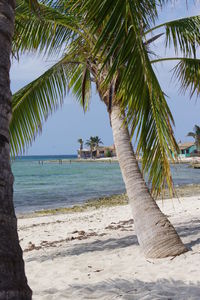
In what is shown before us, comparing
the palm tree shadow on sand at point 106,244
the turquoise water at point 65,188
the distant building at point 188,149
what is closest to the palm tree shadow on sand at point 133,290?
the turquoise water at point 65,188

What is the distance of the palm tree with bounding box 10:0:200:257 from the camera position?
3.29 meters

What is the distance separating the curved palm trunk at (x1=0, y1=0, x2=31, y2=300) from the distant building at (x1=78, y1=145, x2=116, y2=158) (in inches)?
3989

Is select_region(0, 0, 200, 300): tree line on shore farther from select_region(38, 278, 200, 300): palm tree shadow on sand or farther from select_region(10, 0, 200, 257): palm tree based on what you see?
select_region(38, 278, 200, 300): palm tree shadow on sand

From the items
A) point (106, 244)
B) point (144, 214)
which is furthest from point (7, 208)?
point (106, 244)

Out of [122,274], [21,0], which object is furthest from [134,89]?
[21,0]

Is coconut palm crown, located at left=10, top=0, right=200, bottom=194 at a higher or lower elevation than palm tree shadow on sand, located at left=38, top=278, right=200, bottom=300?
higher

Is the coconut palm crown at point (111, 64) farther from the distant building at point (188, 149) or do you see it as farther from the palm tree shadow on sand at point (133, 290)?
the distant building at point (188, 149)

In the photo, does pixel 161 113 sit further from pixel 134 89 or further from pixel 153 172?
pixel 153 172

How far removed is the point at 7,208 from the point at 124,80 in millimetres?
2209

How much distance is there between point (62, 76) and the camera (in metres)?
6.30

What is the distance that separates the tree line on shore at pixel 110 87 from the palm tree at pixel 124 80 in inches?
0.4

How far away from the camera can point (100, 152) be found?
112875 millimetres

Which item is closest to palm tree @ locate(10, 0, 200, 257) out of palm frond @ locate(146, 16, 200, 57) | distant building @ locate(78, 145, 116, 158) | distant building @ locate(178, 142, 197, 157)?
palm frond @ locate(146, 16, 200, 57)

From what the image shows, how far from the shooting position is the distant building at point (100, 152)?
107 m
